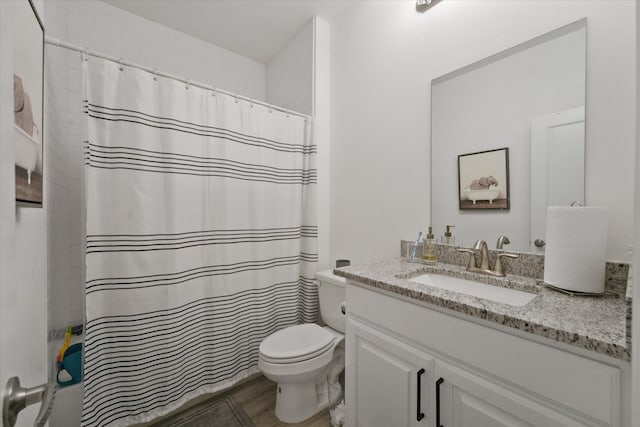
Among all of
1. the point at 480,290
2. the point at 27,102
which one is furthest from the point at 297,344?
the point at 27,102

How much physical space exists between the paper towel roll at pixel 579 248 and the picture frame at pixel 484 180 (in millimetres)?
305

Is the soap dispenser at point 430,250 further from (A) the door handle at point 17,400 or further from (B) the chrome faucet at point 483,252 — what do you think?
(A) the door handle at point 17,400

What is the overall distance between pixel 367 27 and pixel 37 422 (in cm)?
223

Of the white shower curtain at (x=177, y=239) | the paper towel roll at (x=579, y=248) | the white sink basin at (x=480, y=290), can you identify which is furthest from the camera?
the white shower curtain at (x=177, y=239)

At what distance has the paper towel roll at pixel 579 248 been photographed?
831 millimetres

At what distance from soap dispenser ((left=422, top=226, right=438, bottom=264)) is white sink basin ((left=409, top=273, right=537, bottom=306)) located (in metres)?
0.12

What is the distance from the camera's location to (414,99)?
1.50 meters

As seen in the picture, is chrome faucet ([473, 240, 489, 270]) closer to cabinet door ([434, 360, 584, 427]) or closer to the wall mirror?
the wall mirror

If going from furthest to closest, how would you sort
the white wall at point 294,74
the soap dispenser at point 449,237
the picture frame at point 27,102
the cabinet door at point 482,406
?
the white wall at point 294,74 < the soap dispenser at point 449,237 < the cabinet door at point 482,406 < the picture frame at point 27,102

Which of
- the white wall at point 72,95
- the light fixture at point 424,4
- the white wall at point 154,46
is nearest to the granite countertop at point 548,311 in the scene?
the light fixture at point 424,4

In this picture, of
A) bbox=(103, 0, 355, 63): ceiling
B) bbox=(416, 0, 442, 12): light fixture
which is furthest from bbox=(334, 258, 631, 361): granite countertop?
bbox=(103, 0, 355, 63): ceiling

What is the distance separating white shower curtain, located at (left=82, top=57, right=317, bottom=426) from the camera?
1238 millimetres

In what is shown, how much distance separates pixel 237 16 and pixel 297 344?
7.72ft

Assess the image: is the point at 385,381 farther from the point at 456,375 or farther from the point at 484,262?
the point at 484,262
